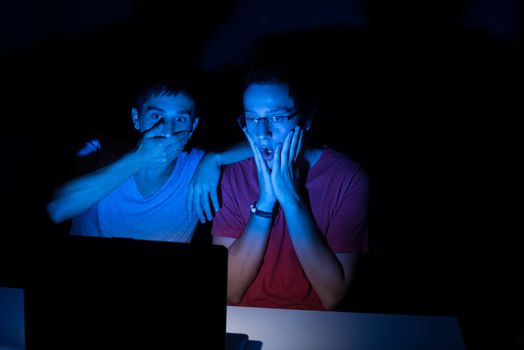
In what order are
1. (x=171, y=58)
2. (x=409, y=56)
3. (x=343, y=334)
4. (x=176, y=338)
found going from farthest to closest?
(x=171, y=58), (x=409, y=56), (x=343, y=334), (x=176, y=338)

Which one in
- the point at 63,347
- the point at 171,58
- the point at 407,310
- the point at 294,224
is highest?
the point at 171,58

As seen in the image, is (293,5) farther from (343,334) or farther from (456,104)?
(343,334)

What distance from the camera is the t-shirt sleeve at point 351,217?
1883 millimetres

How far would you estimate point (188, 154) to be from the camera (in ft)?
6.51

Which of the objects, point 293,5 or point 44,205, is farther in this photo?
point 44,205

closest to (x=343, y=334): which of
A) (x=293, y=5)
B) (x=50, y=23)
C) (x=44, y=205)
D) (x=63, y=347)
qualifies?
(x=63, y=347)

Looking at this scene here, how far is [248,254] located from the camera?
1962 mm

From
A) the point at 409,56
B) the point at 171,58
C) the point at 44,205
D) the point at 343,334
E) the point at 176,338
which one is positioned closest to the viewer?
the point at 176,338

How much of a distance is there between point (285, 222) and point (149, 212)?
0.54m

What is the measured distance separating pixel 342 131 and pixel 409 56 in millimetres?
349

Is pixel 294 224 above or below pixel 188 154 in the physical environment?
below

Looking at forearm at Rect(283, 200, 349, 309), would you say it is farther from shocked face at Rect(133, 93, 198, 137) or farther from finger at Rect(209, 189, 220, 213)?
shocked face at Rect(133, 93, 198, 137)

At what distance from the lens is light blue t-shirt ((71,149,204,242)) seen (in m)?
2.01

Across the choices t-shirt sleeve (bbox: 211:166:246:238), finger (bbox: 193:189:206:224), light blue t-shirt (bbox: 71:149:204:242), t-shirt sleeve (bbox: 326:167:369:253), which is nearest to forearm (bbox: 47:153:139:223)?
light blue t-shirt (bbox: 71:149:204:242)
